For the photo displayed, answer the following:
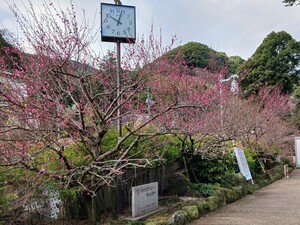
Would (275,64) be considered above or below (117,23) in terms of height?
above

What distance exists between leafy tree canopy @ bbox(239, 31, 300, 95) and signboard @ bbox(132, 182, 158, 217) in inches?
666

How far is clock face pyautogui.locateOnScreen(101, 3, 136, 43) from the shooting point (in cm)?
560

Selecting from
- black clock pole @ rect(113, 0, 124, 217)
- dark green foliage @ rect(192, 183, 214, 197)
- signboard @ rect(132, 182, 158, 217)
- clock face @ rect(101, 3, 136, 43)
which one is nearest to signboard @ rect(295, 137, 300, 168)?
dark green foliage @ rect(192, 183, 214, 197)

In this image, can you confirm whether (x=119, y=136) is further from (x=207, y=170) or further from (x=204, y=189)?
(x=207, y=170)

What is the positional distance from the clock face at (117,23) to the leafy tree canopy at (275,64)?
17060mm

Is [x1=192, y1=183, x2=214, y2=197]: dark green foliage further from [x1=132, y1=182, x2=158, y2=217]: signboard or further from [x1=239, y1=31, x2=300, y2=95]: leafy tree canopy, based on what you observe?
[x1=239, y1=31, x2=300, y2=95]: leafy tree canopy

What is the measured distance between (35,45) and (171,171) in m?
4.85

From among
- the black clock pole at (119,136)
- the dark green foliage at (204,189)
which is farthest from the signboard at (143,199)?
the dark green foliage at (204,189)

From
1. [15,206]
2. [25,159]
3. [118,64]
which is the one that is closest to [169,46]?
[118,64]

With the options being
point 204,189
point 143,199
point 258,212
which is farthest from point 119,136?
point 258,212

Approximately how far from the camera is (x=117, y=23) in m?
5.72

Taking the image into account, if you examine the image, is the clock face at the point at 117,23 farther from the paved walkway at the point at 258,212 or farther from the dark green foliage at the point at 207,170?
the dark green foliage at the point at 207,170

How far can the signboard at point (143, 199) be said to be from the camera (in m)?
5.56

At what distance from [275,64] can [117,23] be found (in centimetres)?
1931
